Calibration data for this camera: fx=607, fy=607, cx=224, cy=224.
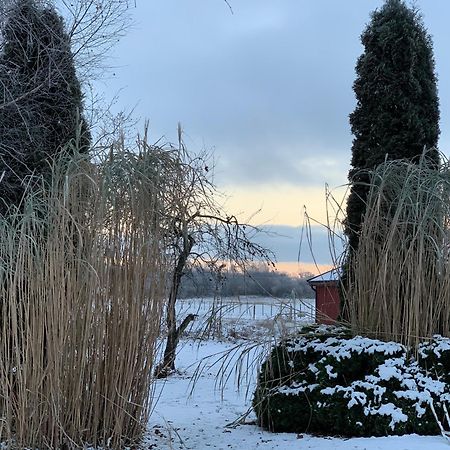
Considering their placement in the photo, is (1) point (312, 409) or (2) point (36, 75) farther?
(2) point (36, 75)

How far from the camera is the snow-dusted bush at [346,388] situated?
434cm

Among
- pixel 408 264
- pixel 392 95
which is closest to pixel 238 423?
pixel 408 264

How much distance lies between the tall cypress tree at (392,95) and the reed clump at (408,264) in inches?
82.7

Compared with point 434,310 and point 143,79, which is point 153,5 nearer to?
point 143,79

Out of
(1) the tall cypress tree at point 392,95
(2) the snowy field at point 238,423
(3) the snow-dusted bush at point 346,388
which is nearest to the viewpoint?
(2) the snowy field at point 238,423

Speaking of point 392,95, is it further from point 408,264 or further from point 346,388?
point 346,388

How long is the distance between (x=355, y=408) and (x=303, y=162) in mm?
2950

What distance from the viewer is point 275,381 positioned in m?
5.02

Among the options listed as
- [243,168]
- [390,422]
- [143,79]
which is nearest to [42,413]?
[390,422]

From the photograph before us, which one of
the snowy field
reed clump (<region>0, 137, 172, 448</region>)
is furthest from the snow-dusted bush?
reed clump (<region>0, 137, 172, 448</region>)

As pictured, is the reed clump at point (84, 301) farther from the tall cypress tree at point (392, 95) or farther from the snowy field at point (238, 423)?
the tall cypress tree at point (392, 95)

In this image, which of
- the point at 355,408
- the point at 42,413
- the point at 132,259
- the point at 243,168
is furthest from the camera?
the point at 243,168

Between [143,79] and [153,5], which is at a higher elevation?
[153,5]

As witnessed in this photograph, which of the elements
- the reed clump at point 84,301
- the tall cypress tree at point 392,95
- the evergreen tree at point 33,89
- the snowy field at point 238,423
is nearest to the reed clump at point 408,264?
the snowy field at point 238,423
